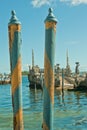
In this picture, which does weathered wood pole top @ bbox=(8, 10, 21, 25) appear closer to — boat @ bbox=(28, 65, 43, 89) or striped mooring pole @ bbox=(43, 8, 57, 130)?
striped mooring pole @ bbox=(43, 8, 57, 130)

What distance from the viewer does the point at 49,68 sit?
212 inches

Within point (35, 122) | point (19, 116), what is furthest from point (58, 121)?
point (19, 116)

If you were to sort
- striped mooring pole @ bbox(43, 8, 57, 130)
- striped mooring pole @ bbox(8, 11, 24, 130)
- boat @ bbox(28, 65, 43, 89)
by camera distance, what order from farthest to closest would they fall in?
boat @ bbox(28, 65, 43, 89)
striped mooring pole @ bbox(8, 11, 24, 130)
striped mooring pole @ bbox(43, 8, 57, 130)

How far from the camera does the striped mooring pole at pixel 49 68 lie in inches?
210

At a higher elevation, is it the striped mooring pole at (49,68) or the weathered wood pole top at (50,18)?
the weathered wood pole top at (50,18)

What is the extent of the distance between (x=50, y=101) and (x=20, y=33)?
1.14 m

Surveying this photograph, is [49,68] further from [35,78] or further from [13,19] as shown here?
[35,78]

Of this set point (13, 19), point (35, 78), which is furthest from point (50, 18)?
point (35, 78)

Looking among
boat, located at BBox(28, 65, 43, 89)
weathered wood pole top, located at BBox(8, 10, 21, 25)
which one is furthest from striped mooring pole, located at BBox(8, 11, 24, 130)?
boat, located at BBox(28, 65, 43, 89)

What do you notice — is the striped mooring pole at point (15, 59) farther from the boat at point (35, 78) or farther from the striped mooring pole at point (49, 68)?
the boat at point (35, 78)

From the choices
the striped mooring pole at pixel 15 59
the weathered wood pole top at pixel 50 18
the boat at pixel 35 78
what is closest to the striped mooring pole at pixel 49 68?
the weathered wood pole top at pixel 50 18

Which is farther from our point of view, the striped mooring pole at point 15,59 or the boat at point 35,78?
the boat at point 35,78

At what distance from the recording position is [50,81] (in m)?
5.41

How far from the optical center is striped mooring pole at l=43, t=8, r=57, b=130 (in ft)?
17.5
